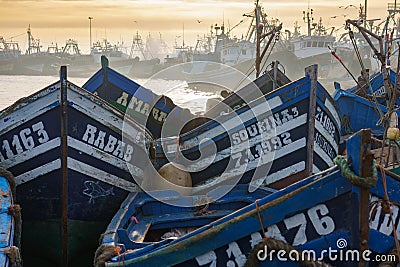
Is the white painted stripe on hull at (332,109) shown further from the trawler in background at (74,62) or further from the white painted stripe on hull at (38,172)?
the trawler in background at (74,62)

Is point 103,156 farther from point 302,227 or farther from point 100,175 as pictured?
point 302,227

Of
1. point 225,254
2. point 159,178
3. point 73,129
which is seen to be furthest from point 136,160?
point 225,254

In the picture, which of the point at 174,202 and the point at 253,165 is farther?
the point at 253,165

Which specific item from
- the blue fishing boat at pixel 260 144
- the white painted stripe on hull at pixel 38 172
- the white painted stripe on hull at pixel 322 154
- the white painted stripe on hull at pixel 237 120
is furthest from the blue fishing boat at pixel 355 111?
the white painted stripe on hull at pixel 38 172

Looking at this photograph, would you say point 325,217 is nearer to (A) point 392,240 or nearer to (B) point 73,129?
(A) point 392,240

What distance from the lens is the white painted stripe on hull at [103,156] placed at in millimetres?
5574

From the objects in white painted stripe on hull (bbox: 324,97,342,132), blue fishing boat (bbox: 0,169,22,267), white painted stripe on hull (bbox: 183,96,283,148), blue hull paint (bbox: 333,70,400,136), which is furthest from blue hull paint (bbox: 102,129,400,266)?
blue hull paint (bbox: 333,70,400,136)

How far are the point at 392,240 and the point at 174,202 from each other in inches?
109

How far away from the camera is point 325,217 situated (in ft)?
11.2

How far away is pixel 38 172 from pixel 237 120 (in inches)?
100.0

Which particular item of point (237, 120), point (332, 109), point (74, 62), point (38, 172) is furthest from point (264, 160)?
point (74, 62)

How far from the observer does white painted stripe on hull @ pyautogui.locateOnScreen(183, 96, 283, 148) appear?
639 cm

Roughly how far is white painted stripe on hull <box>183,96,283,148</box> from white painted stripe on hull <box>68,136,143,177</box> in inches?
33.5

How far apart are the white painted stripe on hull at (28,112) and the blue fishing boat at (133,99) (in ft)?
8.90
